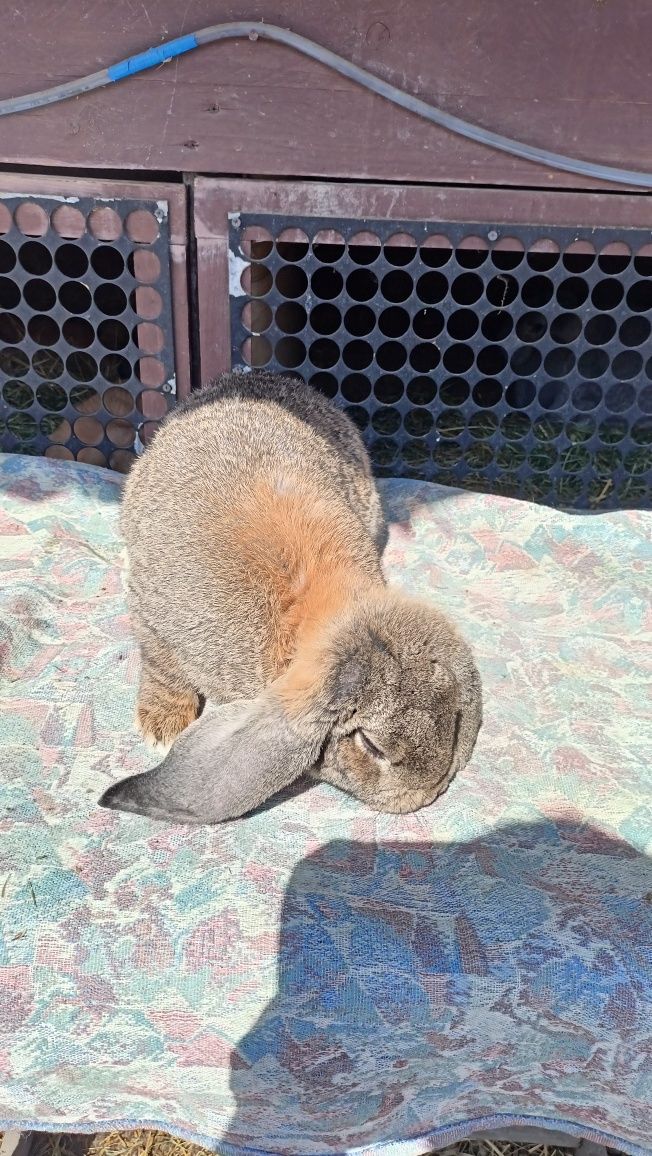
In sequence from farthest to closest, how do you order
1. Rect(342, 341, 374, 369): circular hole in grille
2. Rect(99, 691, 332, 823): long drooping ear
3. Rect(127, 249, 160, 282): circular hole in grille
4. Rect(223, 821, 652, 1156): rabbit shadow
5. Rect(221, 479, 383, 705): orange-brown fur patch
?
Rect(342, 341, 374, 369): circular hole in grille < Rect(127, 249, 160, 282): circular hole in grille < Rect(221, 479, 383, 705): orange-brown fur patch < Rect(99, 691, 332, 823): long drooping ear < Rect(223, 821, 652, 1156): rabbit shadow

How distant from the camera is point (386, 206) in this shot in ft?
12.4

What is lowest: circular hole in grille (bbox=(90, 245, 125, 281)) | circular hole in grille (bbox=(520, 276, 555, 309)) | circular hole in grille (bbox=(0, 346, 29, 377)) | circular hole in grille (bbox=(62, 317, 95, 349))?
circular hole in grille (bbox=(0, 346, 29, 377))

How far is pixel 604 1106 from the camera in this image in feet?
6.50

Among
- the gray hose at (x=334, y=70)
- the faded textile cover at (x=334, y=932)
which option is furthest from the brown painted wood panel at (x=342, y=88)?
the faded textile cover at (x=334, y=932)

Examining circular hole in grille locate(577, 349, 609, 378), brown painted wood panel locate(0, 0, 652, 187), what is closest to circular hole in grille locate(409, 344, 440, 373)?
circular hole in grille locate(577, 349, 609, 378)

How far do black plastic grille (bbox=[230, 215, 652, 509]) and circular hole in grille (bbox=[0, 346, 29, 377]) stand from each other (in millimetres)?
1336

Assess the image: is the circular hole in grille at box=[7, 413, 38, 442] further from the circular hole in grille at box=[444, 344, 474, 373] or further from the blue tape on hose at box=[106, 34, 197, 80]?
the circular hole in grille at box=[444, 344, 474, 373]

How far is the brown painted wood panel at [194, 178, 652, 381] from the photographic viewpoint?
3719 millimetres

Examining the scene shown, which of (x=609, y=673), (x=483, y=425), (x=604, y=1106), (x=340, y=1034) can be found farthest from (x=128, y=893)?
(x=483, y=425)

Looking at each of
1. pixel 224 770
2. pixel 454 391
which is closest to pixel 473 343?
pixel 454 391

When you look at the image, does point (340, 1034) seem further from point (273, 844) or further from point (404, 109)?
point (404, 109)

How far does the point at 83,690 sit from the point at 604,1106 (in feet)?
6.64

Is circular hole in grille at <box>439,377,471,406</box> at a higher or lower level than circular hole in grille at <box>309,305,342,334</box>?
lower

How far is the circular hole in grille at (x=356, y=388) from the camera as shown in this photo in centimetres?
479
